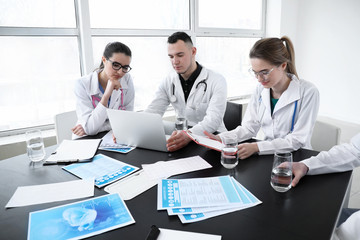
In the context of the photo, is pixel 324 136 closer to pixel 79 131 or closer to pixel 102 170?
pixel 102 170

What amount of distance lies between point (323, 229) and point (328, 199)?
19 centimetres

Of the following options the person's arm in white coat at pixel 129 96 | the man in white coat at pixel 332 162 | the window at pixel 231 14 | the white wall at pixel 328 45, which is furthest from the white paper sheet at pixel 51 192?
the white wall at pixel 328 45

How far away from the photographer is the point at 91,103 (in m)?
2.03

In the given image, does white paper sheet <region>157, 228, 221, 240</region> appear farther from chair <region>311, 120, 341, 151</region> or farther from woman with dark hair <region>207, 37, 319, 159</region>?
chair <region>311, 120, 341, 151</region>

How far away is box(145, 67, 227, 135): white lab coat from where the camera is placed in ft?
6.68

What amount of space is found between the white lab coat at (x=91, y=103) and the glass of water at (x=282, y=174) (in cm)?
121

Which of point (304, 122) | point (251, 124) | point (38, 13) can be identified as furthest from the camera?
point (38, 13)

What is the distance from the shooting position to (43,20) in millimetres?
2518

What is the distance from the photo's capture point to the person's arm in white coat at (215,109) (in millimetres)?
1938

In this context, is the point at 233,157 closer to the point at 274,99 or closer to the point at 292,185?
the point at 292,185

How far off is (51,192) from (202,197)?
1.95 ft

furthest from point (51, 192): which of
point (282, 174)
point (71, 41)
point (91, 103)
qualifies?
point (71, 41)

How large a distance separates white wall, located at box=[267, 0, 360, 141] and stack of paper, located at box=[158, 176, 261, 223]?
10.6ft

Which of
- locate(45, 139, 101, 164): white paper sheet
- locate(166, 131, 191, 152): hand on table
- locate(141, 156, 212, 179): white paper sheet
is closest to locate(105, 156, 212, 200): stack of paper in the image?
locate(141, 156, 212, 179): white paper sheet
